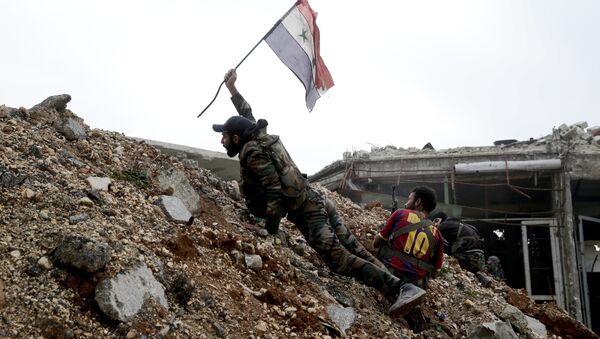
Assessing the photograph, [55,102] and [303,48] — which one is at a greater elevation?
[303,48]

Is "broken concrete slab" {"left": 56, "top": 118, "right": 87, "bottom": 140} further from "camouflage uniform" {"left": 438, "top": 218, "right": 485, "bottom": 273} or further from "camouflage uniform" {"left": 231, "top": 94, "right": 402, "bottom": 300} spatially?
"camouflage uniform" {"left": 438, "top": 218, "right": 485, "bottom": 273}

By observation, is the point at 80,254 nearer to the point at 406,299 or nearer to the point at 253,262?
the point at 253,262

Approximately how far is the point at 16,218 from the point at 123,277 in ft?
2.89

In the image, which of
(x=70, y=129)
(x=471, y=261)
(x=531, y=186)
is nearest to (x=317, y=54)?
(x=70, y=129)

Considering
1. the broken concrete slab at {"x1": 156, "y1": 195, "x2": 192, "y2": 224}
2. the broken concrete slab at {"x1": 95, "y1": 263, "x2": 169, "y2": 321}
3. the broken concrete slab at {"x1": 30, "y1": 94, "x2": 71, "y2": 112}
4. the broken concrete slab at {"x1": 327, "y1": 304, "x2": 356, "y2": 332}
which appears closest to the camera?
the broken concrete slab at {"x1": 95, "y1": 263, "x2": 169, "y2": 321}

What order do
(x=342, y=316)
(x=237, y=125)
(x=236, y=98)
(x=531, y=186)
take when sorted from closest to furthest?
(x=342, y=316) < (x=237, y=125) < (x=236, y=98) < (x=531, y=186)

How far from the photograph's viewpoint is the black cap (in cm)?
529

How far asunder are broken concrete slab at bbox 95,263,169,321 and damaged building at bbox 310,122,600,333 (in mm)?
7480

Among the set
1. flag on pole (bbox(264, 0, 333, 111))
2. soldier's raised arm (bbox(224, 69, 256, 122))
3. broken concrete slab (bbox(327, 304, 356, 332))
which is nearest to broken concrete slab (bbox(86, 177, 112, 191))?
soldier's raised arm (bbox(224, 69, 256, 122))

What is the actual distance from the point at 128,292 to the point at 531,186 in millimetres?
10476

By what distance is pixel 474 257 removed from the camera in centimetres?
800

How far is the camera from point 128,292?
3.45 metres

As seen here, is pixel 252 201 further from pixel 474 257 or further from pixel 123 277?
pixel 474 257

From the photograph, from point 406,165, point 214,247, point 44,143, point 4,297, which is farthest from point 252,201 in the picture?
point 406,165
